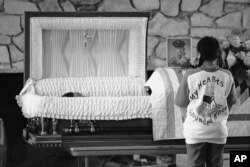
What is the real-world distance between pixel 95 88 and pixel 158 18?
1.23 m

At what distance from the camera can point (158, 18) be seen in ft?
19.2

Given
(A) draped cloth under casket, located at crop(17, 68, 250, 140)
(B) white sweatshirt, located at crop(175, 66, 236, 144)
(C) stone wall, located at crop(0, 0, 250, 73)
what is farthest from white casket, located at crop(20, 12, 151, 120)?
(B) white sweatshirt, located at crop(175, 66, 236, 144)

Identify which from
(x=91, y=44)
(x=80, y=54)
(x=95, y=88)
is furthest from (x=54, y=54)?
(x=95, y=88)

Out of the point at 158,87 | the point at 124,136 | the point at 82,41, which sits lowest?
the point at 124,136

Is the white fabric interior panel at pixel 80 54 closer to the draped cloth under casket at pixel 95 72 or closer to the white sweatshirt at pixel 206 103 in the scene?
the draped cloth under casket at pixel 95 72

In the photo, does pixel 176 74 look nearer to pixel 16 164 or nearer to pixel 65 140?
pixel 65 140

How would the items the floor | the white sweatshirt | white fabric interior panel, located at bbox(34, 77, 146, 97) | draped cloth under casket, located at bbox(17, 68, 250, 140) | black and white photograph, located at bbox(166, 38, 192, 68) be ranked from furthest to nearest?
black and white photograph, located at bbox(166, 38, 192, 68) < the floor < white fabric interior panel, located at bbox(34, 77, 146, 97) < draped cloth under casket, located at bbox(17, 68, 250, 140) < the white sweatshirt

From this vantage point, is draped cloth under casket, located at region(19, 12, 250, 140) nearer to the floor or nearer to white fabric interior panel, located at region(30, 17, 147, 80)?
white fabric interior panel, located at region(30, 17, 147, 80)

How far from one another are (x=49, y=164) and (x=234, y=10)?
2442 mm

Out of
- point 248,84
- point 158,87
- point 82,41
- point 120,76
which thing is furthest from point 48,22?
point 248,84

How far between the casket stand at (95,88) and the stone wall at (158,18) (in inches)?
25.1

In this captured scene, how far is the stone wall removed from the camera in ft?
18.6

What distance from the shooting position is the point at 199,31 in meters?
5.94

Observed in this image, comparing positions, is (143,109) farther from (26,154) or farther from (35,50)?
(26,154)
